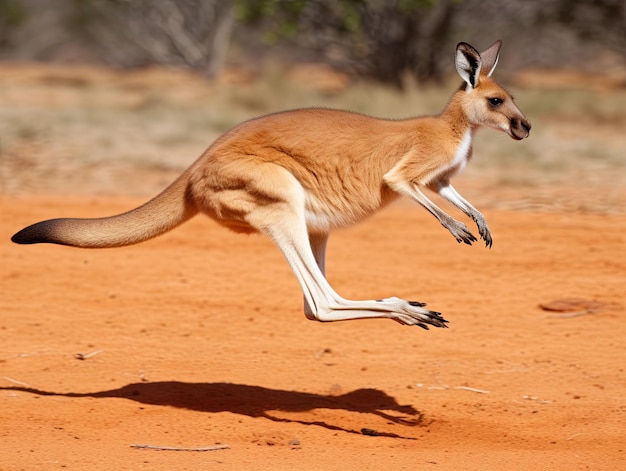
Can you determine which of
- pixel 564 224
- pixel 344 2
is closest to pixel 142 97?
pixel 344 2

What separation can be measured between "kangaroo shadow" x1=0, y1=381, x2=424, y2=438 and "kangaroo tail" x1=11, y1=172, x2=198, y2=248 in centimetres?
88

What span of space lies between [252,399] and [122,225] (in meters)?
1.17

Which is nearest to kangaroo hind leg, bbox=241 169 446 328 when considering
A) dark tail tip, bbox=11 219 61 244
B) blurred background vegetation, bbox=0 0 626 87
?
dark tail tip, bbox=11 219 61 244

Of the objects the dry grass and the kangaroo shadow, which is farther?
the dry grass

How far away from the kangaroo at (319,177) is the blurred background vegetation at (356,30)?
12.4 metres

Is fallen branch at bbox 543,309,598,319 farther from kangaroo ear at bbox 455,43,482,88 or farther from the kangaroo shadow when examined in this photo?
kangaroo ear at bbox 455,43,482,88

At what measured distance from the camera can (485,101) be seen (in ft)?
16.2

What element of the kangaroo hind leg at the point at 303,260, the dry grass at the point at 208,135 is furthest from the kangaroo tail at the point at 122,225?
the dry grass at the point at 208,135

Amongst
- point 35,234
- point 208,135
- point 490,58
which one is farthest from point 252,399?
point 208,135

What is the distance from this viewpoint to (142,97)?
2008 cm

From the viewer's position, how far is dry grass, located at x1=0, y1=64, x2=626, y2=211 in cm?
1084

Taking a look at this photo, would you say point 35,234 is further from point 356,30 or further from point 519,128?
point 356,30

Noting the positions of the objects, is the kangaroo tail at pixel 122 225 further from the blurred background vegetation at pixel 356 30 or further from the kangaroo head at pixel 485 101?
the blurred background vegetation at pixel 356 30

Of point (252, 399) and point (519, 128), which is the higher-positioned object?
point (519, 128)
